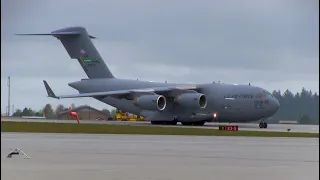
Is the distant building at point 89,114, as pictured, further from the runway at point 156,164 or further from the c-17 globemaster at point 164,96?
the runway at point 156,164

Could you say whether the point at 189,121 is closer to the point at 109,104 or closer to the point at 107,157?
the point at 109,104

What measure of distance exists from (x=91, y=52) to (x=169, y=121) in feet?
41.3

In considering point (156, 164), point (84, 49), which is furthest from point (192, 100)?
point (156, 164)

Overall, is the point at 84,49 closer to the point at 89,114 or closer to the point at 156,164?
the point at 89,114

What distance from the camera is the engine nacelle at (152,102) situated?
201 feet

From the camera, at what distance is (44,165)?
16.4 m

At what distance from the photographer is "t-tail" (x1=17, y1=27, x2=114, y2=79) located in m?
70.8

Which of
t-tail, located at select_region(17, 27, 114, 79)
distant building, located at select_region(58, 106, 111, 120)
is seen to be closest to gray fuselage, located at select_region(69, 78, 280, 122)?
t-tail, located at select_region(17, 27, 114, 79)

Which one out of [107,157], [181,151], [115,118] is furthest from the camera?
[115,118]

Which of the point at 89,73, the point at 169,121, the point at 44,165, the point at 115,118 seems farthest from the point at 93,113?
the point at 44,165

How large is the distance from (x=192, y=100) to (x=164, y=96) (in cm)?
340

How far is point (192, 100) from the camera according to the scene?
204 ft

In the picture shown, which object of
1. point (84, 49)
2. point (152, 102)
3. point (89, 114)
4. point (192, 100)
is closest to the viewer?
point (152, 102)

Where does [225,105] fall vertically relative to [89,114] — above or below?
below
